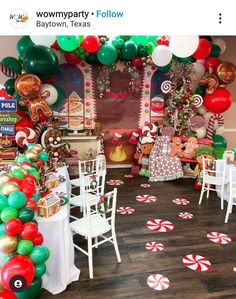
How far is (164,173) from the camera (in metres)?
5.78

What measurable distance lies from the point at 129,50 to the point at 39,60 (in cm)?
172

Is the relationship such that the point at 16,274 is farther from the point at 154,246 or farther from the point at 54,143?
the point at 54,143

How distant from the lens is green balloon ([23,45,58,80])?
15.9 ft

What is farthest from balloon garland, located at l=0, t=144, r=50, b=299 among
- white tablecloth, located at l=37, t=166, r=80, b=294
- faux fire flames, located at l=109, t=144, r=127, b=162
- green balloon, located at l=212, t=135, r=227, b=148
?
green balloon, located at l=212, t=135, r=227, b=148

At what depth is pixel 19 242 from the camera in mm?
2232

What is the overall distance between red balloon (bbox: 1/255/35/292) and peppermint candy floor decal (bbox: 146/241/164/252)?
163cm

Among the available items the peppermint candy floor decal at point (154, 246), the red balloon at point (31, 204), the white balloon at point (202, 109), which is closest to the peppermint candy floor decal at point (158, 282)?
the peppermint candy floor decal at point (154, 246)

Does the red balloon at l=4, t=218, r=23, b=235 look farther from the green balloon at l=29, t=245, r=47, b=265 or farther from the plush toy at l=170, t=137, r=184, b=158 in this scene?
the plush toy at l=170, t=137, r=184, b=158

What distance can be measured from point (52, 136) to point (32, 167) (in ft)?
8.16

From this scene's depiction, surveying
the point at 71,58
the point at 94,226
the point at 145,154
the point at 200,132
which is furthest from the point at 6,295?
the point at 200,132

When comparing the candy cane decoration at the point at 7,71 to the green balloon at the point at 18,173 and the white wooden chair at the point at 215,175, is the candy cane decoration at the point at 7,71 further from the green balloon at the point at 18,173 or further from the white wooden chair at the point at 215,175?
the white wooden chair at the point at 215,175
